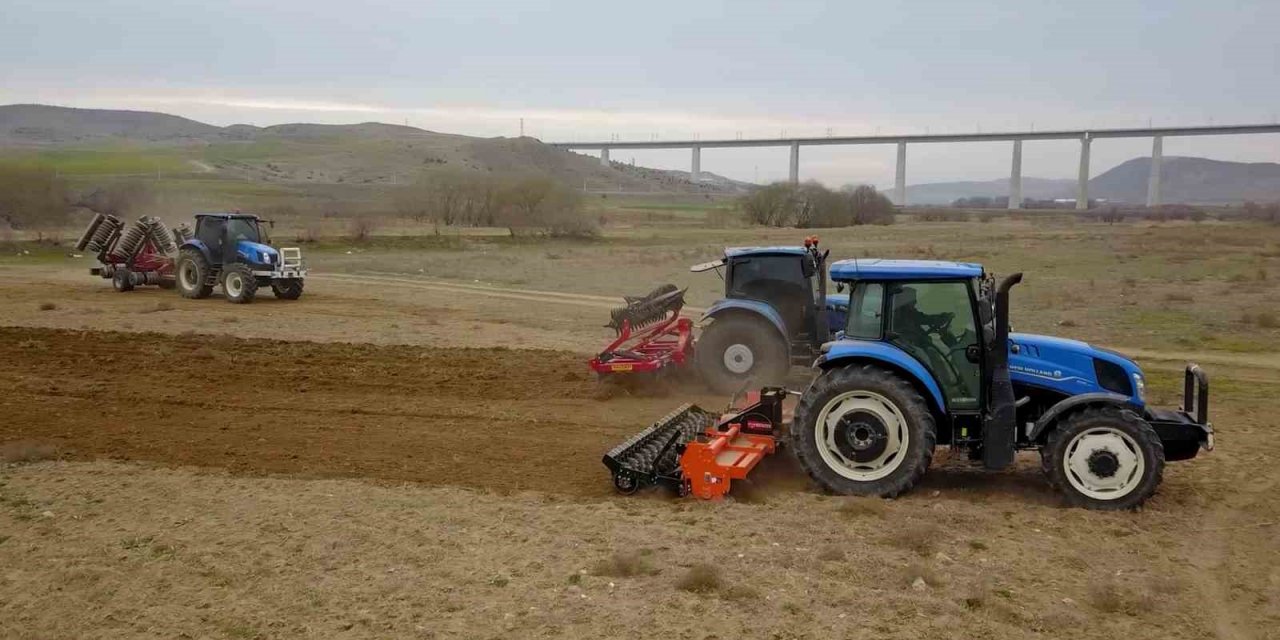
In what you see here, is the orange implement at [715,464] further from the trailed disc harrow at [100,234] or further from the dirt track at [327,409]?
the trailed disc harrow at [100,234]

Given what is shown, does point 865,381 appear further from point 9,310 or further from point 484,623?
point 9,310

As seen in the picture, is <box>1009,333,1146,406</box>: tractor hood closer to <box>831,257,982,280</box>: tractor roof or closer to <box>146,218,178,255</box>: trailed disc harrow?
<box>831,257,982,280</box>: tractor roof

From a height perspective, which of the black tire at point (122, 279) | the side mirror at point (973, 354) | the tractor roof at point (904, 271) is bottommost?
the black tire at point (122, 279)

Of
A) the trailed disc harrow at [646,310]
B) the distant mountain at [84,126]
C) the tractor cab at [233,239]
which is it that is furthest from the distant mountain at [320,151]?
the trailed disc harrow at [646,310]

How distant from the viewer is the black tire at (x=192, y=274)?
76.0 ft

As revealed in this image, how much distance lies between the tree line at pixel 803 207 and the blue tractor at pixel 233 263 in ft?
151

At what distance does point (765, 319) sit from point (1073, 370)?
4664 millimetres

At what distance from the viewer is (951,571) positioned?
6.23 m

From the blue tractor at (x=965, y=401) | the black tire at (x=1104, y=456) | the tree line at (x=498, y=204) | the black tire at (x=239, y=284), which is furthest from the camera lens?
the tree line at (x=498, y=204)

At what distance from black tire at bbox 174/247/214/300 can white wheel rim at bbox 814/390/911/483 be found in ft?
63.6

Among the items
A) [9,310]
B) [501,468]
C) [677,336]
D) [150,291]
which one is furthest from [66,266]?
[501,468]

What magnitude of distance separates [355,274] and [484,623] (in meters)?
26.6

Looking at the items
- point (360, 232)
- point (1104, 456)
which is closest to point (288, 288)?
point (1104, 456)

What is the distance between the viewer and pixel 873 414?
767 cm
